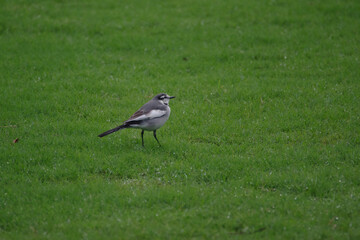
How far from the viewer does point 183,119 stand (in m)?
11.5

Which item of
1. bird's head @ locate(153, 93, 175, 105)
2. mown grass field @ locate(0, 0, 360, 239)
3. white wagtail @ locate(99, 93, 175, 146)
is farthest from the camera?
bird's head @ locate(153, 93, 175, 105)

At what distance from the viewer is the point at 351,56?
1473 cm

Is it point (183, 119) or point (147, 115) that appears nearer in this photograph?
point (147, 115)

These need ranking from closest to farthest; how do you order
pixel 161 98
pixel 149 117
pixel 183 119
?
1. pixel 149 117
2. pixel 161 98
3. pixel 183 119

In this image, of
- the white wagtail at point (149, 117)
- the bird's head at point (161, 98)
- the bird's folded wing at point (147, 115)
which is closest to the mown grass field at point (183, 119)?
the white wagtail at point (149, 117)

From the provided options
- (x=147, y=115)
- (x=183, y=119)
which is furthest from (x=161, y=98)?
(x=183, y=119)

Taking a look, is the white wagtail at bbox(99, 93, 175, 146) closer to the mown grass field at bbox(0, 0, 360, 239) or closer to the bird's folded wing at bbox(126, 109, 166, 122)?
the bird's folded wing at bbox(126, 109, 166, 122)

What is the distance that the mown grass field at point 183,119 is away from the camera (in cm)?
727

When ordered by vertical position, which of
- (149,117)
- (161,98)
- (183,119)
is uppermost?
(161,98)

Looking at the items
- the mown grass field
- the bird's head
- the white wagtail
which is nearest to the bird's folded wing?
the white wagtail

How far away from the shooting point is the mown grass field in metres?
7.27

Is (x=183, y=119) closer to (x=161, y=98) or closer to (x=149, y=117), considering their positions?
(x=161, y=98)

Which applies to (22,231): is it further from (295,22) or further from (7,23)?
(295,22)

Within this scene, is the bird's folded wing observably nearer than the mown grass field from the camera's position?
No
